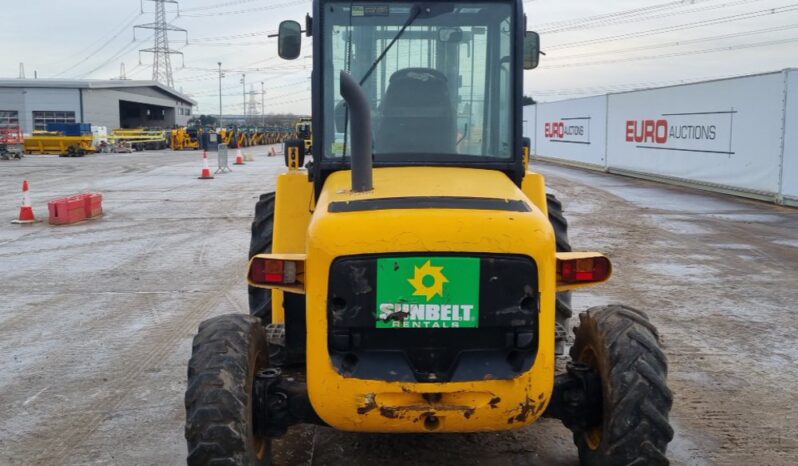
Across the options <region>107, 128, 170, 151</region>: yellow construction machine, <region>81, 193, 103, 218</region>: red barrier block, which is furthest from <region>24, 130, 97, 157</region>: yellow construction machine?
<region>81, 193, 103, 218</region>: red barrier block

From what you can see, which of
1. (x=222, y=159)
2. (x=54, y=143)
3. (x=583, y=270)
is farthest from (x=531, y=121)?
(x=583, y=270)

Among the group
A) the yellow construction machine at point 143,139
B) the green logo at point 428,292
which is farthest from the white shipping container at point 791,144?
the yellow construction machine at point 143,139

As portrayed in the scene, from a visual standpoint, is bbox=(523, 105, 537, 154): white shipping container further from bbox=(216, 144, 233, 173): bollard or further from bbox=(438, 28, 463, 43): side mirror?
bbox=(438, 28, 463, 43): side mirror

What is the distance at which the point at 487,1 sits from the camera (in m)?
4.71

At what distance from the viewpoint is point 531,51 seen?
5.11 metres

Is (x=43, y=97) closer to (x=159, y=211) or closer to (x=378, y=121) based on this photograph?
(x=159, y=211)

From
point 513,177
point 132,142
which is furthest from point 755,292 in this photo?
point 132,142

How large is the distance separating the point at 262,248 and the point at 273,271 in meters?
1.90

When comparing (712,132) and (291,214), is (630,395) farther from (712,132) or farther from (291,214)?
(712,132)

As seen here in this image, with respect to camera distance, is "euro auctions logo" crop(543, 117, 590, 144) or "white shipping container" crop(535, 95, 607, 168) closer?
"white shipping container" crop(535, 95, 607, 168)

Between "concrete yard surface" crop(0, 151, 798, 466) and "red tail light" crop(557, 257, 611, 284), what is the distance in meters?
1.31

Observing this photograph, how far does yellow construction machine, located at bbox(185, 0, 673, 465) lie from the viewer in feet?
11.7

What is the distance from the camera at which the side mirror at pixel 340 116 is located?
15.4ft

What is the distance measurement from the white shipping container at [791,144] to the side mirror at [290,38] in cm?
1490
